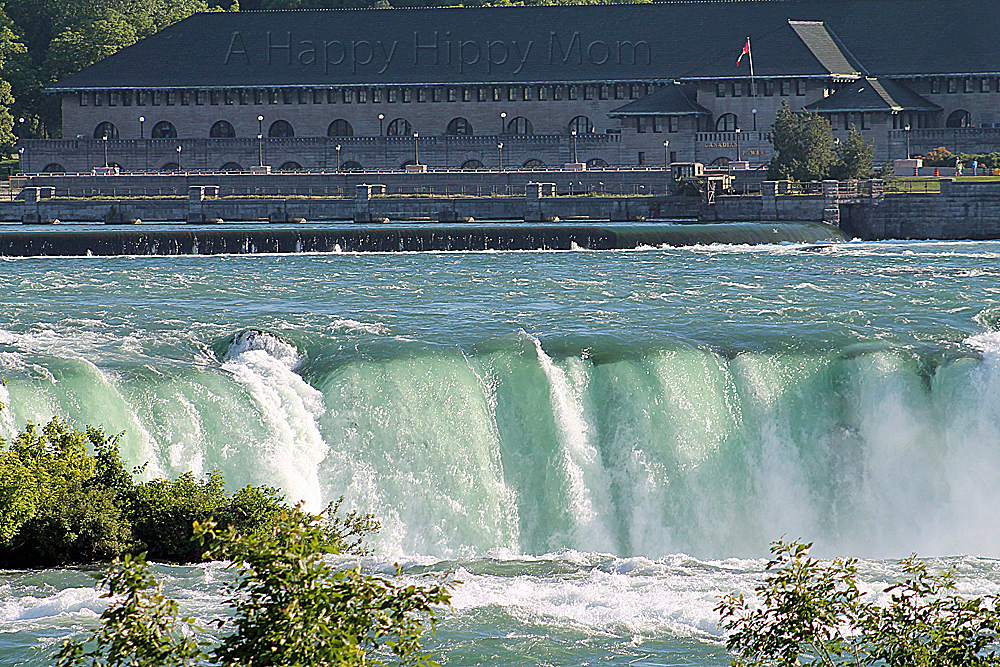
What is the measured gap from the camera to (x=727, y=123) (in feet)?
269

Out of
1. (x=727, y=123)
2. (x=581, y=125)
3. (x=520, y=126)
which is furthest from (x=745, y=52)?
(x=520, y=126)

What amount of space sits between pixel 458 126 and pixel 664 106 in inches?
560

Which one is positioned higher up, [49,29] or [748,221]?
[49,29]

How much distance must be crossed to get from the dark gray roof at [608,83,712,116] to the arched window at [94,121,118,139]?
32062mm

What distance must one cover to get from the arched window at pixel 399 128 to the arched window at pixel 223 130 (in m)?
10.1

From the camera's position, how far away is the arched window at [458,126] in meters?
88.7

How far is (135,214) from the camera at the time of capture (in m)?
66.4

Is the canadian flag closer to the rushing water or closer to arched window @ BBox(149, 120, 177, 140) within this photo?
arched window @ BBox(149, 120, 177, 140)

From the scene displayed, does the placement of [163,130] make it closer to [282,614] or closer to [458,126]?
[458,126]

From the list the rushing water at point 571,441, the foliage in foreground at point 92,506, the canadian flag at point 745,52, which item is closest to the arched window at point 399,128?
the canadian flag at point 745,52

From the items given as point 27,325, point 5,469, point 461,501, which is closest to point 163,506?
point 5,469

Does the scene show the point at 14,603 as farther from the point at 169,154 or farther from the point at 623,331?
the point at 169,154

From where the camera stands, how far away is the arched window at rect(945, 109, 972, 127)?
8256 cm

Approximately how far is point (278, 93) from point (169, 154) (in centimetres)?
838
